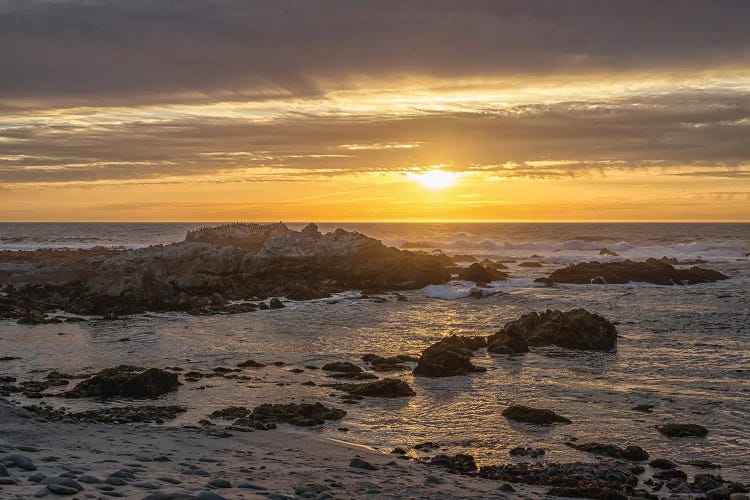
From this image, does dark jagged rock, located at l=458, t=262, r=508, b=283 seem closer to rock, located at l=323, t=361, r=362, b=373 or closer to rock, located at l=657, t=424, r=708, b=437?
rock, located at l=323, t=361, r=362, b=373

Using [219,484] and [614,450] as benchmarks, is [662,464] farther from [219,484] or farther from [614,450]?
[219,484]

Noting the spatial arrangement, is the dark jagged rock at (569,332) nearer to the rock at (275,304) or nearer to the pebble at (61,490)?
the rock at (275,304)

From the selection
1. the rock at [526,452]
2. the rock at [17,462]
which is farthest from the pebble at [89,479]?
the rock at [526,452]

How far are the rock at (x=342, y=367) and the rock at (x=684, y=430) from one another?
891 cm

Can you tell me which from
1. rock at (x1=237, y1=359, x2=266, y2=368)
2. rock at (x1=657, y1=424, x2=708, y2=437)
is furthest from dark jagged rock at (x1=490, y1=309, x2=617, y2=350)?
rock at (x1=657, y1=424, x2=708, y2=437)

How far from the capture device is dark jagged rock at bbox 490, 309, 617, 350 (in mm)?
25031

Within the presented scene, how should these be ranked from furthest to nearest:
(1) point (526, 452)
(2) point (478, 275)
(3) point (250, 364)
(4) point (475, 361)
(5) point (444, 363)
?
(2) point (478, 275) → (4) point (475, 361) → (3) point (250, 364) → (5) point (444, 363) → (1) point (526, 452)

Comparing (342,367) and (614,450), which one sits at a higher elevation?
(614,450)

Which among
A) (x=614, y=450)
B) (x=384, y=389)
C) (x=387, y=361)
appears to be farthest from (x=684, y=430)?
(x=387, y=361)

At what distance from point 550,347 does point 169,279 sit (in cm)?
2456

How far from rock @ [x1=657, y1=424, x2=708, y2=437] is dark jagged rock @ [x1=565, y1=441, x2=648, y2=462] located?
5.08 ft

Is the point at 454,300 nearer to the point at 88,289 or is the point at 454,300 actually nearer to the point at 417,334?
the point at 417,334

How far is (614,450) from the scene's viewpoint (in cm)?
1336

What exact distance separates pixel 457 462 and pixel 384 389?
18.7 feet
